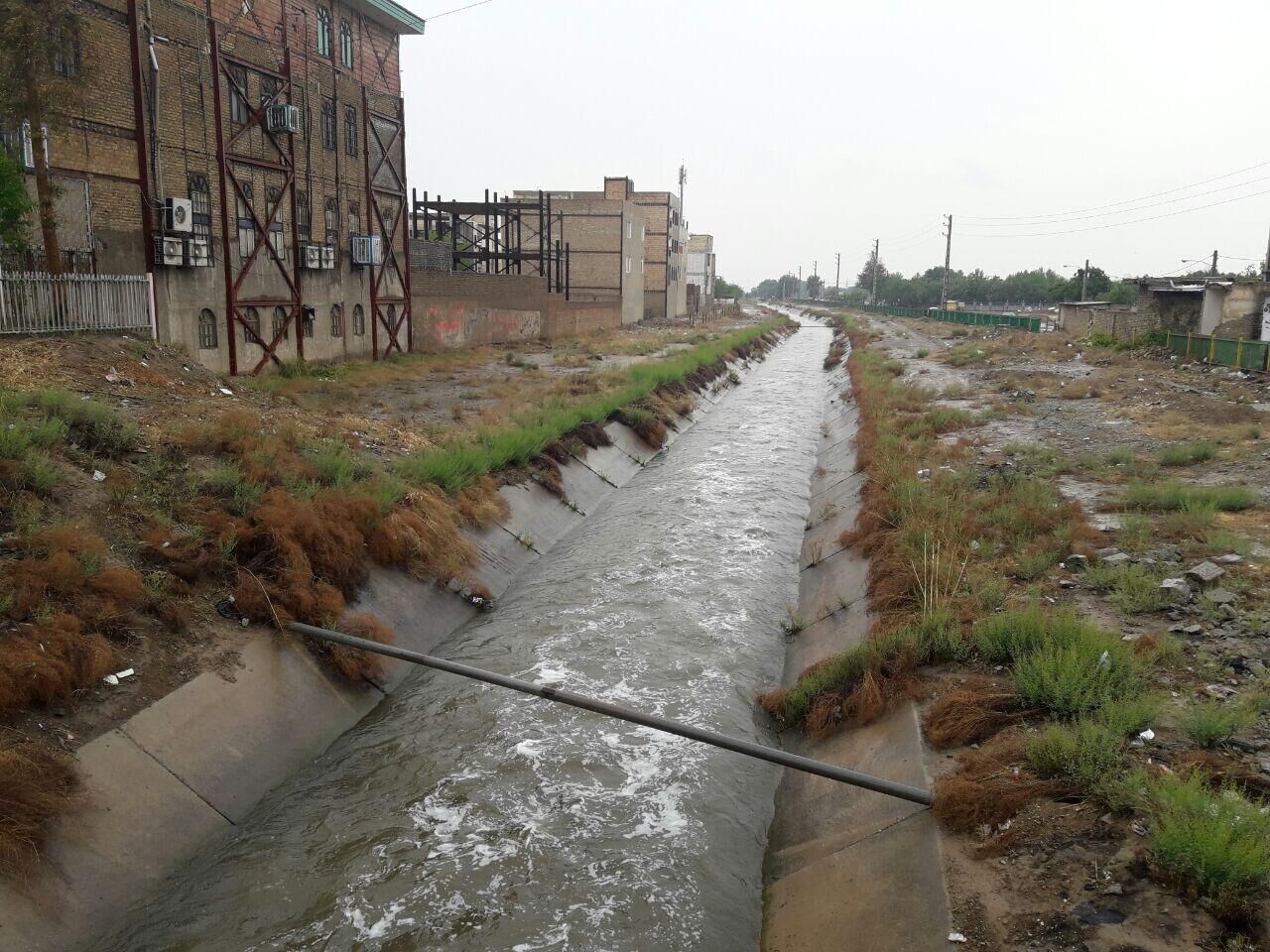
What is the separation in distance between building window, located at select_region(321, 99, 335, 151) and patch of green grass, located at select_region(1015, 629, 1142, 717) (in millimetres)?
26307

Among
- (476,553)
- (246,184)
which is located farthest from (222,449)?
(246,184)

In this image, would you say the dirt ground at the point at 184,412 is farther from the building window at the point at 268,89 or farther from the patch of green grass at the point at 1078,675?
the building window at the point at 268,89

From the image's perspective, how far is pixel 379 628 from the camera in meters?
9.97

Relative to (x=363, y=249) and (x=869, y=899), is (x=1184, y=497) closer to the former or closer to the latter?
(x=869, y=899)

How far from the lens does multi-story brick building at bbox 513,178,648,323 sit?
2379 inches

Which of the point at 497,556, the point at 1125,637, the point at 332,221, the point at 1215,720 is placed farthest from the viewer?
the point at 332,221

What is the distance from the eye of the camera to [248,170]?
23859mm

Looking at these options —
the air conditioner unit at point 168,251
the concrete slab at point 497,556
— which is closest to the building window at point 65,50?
the air conditioner unit at point 168,251

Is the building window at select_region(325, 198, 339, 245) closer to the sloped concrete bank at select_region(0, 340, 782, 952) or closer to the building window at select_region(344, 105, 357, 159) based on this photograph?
the building window at select_region(344, 105, 357, 159)

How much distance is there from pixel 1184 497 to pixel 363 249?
2393 cm

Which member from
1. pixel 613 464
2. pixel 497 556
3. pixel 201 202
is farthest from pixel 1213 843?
pixel 201 202

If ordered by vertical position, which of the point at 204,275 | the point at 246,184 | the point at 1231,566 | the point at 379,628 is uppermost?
the point at 246,184

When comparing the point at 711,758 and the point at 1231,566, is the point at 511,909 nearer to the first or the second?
the point at 711,758

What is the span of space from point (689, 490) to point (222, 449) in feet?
32.8
